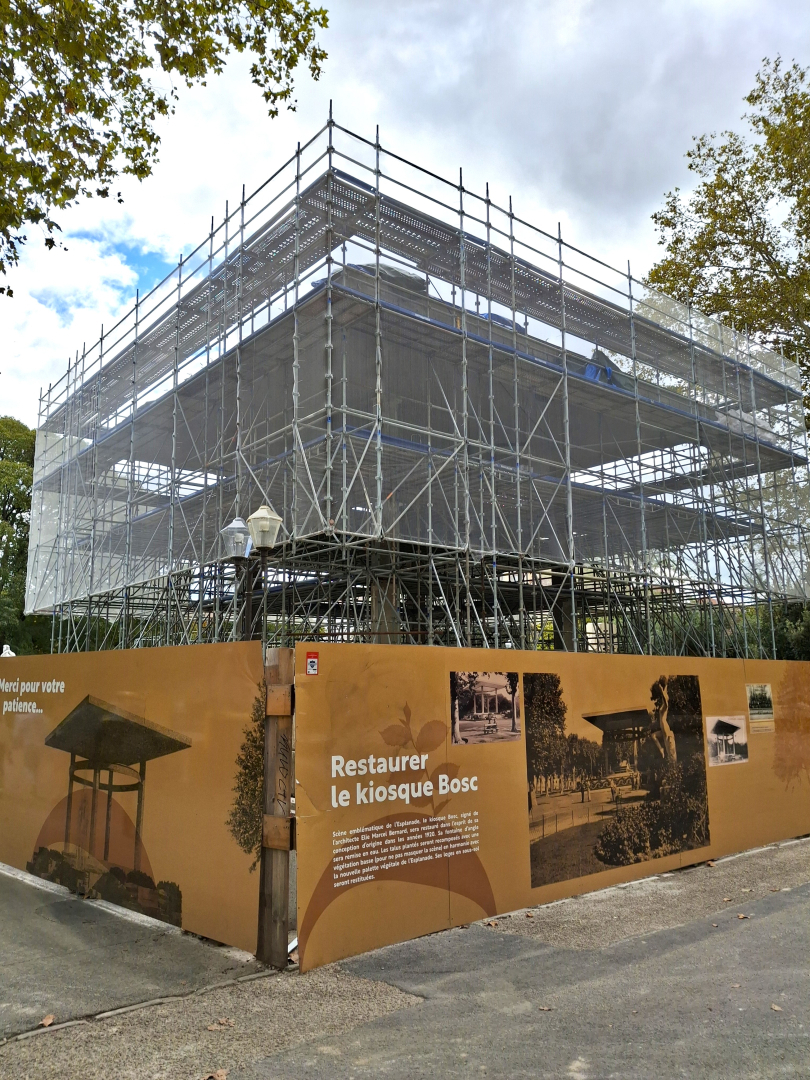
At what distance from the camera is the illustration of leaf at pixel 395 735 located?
19.9 feet

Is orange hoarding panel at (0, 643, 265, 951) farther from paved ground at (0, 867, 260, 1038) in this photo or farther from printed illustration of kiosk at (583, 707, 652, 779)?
printed illustration of kiosk at (583, 707, 652, 779)

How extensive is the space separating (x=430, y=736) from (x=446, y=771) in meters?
0.31

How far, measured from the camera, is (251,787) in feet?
18.6

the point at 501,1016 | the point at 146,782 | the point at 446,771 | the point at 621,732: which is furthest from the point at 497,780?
the point at 146,782

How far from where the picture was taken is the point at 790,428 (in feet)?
76.4

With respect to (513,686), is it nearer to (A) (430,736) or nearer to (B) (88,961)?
(A) (430,736)

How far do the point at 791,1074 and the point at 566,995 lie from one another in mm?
1357

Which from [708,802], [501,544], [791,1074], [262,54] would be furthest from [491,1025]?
[501,544]

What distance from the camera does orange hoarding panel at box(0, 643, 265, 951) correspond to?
19.1ft

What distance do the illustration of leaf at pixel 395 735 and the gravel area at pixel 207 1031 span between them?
1.54 meters

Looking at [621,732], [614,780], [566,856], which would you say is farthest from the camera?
[621,732]

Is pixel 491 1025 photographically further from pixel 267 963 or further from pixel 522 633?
pixel 522 633

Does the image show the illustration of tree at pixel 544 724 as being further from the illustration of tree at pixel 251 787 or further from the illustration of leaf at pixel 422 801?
the illustration of tree at pixel 251 787

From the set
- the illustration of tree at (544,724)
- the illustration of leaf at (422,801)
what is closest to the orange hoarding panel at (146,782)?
the illustration of leaf at (422,801)
